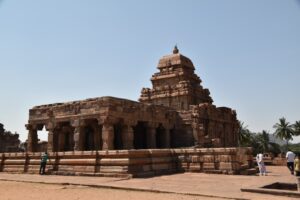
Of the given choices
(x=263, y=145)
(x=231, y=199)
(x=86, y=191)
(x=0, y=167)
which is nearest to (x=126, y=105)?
(x=0, y=167)

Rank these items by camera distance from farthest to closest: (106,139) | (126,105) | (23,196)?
(126,105) < (106,139) < (23,196)

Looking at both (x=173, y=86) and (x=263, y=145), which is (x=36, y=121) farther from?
(x=263, y=145)

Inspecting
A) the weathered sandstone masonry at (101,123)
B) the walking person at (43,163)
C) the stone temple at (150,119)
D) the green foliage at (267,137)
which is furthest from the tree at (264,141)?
the walking person at (43,163)

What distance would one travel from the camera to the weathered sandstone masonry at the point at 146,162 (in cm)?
1218

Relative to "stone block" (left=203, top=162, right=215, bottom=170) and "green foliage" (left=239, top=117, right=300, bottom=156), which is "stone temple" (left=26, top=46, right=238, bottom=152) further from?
"green foliage" (left=239, top=117, right=300, bottom=156)

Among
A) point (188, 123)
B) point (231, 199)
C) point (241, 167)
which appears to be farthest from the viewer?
point (188, 123)

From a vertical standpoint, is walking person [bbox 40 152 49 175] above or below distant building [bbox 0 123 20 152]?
below

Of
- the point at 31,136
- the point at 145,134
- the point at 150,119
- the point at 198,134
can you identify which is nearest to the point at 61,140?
the point at 31,136

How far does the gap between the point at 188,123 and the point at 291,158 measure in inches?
404

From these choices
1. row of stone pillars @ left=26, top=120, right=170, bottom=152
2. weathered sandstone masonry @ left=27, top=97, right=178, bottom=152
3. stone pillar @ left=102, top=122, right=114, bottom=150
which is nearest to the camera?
stone pillar @ left=102, top=122, right=114, bottom=150

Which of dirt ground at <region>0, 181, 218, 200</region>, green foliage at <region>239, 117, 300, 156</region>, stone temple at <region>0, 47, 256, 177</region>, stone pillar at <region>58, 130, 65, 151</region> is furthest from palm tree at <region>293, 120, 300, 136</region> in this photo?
dirt ground at <region>0, 181, 218, 200</region>

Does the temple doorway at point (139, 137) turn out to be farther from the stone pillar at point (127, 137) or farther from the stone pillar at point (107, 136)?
the stone pillar at point (107, 136)

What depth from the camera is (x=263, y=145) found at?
2142 inches

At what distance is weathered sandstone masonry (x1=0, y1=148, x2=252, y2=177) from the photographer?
12.2 m
